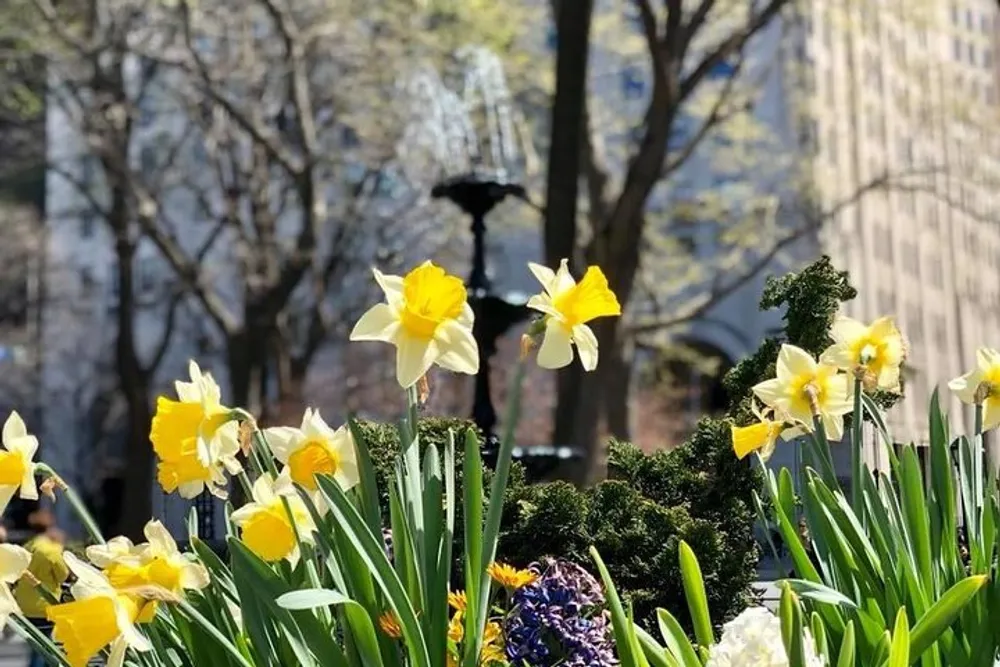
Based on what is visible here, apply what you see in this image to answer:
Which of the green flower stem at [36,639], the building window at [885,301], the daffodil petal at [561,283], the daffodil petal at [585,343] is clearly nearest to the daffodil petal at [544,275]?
the daffodil petal at [561,283]

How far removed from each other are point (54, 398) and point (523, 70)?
31.5 m

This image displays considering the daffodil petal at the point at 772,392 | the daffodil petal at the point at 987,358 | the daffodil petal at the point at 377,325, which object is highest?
the daffodil petal at the point at 377,325

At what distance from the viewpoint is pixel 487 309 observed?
984 cm

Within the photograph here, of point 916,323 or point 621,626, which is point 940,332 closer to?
Result: point 916,323

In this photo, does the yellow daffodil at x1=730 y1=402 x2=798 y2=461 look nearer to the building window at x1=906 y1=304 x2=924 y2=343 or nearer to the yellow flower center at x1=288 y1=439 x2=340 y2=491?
the yellow flower center at x1=288 y1=439 x2=340 y2=491

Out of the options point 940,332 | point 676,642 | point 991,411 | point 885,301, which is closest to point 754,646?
point 676,642

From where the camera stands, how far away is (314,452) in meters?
3.22

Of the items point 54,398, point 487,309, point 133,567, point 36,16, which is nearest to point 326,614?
point 133,567

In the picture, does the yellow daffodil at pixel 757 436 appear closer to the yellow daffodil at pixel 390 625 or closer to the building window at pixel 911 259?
the yellow daffodil at pixel 390 625

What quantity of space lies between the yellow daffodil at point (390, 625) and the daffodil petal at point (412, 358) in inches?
17.7

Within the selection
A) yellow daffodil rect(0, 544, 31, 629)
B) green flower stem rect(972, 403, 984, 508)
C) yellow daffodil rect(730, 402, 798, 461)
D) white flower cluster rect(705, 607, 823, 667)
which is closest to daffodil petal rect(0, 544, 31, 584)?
yellow daffodil rect(0, 544, 31, 629)

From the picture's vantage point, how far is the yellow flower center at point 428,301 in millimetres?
3006

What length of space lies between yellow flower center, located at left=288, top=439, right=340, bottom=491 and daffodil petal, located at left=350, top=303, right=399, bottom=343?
0.32m

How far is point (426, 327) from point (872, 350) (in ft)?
3.78
